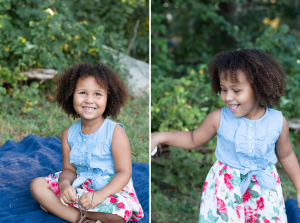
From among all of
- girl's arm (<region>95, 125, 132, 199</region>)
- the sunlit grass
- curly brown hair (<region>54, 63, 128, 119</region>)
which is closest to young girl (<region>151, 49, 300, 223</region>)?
girl's arm (<region>95, 125, 132, 199</region>)

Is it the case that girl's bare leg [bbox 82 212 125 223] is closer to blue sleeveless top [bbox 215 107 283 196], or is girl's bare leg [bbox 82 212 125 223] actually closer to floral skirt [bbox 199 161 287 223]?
floral skirt [bbox 199 161 287 223]

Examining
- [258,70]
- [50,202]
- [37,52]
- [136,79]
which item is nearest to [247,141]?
[258,70]

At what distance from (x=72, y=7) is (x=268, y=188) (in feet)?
15.0

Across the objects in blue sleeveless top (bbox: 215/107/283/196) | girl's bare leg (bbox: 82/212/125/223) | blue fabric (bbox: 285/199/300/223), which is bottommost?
blue fabric (bbox: 285/199/300/223)

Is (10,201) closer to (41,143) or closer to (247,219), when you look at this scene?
(41,143)

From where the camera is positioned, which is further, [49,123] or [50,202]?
[49,123]

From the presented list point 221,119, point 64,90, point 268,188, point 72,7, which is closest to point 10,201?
point 64,90

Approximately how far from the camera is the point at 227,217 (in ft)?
5.38

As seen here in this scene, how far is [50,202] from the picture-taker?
185 centimetres

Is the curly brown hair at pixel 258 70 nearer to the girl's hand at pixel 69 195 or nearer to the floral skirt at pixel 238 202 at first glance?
the floral skirt at pixel 238 202

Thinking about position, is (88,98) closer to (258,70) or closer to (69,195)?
(69,195)

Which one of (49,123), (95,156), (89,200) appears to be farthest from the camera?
(49,123)

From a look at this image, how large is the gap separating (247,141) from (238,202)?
32 cm

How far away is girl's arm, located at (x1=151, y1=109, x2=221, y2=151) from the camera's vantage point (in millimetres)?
1730
